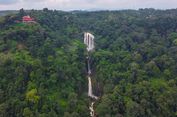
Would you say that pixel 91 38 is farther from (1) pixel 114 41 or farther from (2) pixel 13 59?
(2) pixel 13 59

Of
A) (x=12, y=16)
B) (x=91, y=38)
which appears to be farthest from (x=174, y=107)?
(x=12, y=16)

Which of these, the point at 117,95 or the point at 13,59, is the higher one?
the point at 13,59

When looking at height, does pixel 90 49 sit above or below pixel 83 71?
above

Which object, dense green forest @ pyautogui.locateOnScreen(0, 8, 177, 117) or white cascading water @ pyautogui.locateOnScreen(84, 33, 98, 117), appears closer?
dense green forest @ pyautogui.locateOnScreen(0, 8, 177, 117)

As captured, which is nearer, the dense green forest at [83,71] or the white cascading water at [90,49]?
the dense green forest at [83,71]

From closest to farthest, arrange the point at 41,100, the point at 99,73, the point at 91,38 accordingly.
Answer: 1. the point at 41,100
2. the point at 99,73
3. the point at 91,38

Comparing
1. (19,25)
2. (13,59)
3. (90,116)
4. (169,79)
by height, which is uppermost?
(19,25)

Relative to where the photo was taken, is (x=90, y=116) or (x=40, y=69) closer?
(x=90, y=116)

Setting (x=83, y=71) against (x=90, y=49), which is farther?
(x=90, y=49)
